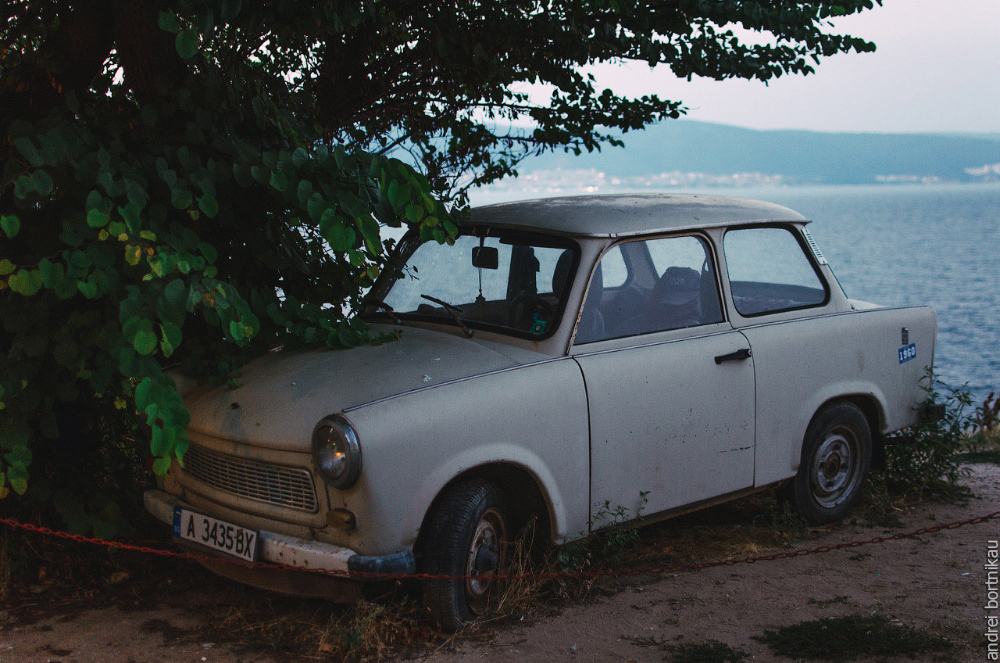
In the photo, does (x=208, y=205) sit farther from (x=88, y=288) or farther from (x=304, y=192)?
(x=88, y=288)

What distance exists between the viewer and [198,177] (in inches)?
156

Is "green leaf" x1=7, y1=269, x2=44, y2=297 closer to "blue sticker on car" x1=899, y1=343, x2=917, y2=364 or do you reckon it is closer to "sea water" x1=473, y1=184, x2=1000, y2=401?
"sea water" x1=473, y1=184, x2=1000, y2=401

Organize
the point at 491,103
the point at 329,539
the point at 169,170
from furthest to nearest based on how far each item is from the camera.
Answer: the point at 491,103, the point at 169,170, the point at 329,539

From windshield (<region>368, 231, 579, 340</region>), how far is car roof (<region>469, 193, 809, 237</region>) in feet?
0.29

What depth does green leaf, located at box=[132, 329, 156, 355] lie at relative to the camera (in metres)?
3.50

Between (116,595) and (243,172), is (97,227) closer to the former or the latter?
(243,172)

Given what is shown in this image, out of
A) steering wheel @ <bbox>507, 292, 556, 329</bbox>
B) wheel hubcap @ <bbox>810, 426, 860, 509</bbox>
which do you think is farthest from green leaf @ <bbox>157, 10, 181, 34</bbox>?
wheel hubcap @ <bbox>810, 426, 860, 509</bbox>

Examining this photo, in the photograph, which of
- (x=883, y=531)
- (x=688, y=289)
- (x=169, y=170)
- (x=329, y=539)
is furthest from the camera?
(x=883, y=531)

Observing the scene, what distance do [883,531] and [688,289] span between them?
1.90m

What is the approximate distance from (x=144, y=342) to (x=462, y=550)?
1.48m

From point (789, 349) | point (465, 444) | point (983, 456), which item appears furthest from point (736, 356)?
point (983, 456)

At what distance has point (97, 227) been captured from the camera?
365cm

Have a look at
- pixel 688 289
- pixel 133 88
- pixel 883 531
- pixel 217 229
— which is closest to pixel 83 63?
pixel 133 88

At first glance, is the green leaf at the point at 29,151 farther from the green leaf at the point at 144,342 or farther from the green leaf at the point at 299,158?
the green leaf at the point at 299,158
